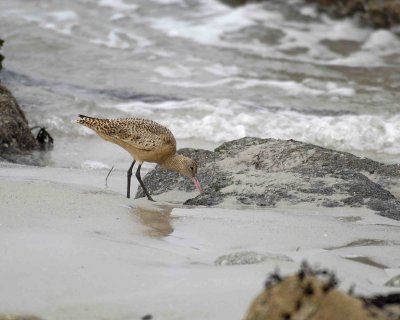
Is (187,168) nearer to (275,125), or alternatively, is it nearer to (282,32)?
(275,125)

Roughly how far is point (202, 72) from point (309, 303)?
11.3 m

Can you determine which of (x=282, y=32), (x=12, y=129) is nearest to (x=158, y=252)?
(x=12, y=129)

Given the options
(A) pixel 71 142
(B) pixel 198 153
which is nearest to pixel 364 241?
(B) pixel 198 153

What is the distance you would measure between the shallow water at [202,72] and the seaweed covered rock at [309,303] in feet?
21.3

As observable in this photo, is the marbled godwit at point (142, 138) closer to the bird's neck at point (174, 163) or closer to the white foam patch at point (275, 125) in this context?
the bird's neck at point (174, 163)

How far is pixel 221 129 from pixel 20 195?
5.70m

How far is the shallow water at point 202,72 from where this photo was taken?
1085cm

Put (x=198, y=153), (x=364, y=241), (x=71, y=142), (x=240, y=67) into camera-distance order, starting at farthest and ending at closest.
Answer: (x=240, y=67) < (x=71, y=142) < (x=198, y=153) < (x=364, y=241)

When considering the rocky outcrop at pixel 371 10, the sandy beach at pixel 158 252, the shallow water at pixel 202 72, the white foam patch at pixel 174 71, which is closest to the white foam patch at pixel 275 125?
the shallow water at pixel 202 72

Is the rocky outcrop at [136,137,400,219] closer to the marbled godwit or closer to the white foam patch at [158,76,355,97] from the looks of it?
the marbled godwit

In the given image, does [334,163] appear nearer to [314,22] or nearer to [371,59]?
[371,59]

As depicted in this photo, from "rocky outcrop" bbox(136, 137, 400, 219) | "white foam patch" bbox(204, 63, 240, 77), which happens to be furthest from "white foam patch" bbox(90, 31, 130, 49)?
"rocky outcrop" bbox(136, 137, 400, 219)

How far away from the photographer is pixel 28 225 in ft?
15.8

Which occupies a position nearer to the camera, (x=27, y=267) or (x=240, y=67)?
(x=27, y=267)
